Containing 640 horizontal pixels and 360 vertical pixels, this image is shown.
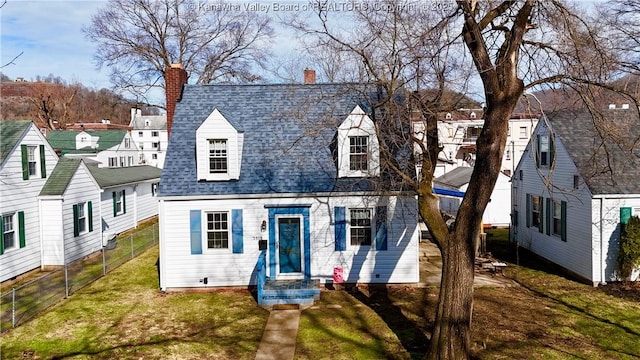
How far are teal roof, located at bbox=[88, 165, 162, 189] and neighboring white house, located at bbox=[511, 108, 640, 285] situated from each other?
20801 millimetres

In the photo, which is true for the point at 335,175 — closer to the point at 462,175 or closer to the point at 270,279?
the point at 270,279

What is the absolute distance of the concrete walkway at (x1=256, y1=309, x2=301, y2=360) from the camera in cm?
1077

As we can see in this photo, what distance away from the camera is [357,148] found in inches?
632

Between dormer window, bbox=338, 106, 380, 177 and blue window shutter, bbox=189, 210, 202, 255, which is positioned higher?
dormer window, bbox=338, 106, 380, 177

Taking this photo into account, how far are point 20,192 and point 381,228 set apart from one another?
13686mm

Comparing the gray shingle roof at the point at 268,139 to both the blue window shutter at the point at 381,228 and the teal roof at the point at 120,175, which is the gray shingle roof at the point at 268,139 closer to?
the blue window shutter at the point at 381,228

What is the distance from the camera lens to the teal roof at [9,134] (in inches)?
664

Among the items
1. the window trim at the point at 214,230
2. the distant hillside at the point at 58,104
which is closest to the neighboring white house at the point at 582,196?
the window trim at the point at 214,230

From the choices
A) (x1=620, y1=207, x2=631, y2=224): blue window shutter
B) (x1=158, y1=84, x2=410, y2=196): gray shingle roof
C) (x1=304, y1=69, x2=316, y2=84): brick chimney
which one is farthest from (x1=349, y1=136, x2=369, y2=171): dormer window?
(x1=620, y1=207, x2=631, y2=224): blue window shutter

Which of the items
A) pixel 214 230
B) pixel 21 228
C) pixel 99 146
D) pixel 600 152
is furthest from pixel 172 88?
pixel 99 146

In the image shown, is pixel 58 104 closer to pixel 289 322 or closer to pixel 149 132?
pixel 149 132

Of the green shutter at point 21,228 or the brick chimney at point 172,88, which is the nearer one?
the green shutter at point 21,228

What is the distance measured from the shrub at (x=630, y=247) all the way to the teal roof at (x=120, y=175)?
74.8 feet

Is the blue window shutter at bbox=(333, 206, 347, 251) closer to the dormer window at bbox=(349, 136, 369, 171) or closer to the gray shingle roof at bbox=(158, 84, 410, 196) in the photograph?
the gray shingle roof at bbox=(158, 84, 410, 196)
